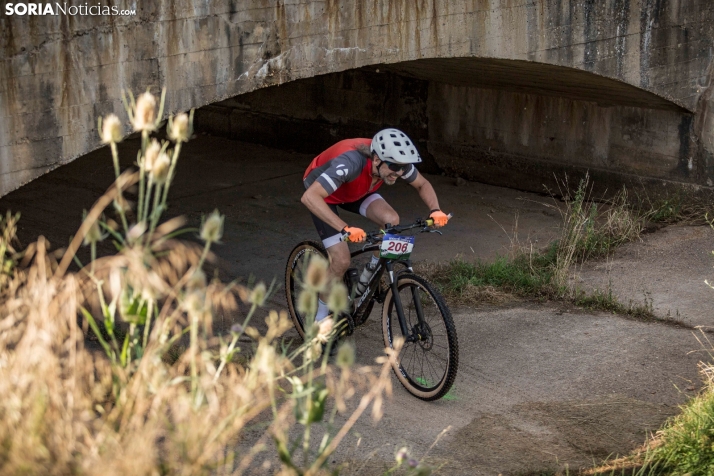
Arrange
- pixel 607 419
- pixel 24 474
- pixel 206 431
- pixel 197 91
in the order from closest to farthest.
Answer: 1. pixel 24 474
2. pixel 206 431
3. pixel 607 419
4. pixel 197 91

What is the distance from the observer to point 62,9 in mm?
4941

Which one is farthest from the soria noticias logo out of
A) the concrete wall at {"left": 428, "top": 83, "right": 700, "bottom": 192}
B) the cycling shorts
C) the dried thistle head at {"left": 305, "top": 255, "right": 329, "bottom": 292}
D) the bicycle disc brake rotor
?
the concrete wall at {"left": 428, "top": 83, "right": 700, "bottom": 192}

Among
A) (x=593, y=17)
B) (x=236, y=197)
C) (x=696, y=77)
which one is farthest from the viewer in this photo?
(x=236, y=197)

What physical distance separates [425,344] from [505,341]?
1.26 meters

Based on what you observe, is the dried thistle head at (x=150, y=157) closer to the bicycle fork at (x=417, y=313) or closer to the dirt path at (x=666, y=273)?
the bicycle fork at (x=417, y=313)

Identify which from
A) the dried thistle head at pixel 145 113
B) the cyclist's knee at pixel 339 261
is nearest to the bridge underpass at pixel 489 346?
the cyclist's knee at pixel 339 261

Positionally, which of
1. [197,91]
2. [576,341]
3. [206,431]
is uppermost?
[197,91]

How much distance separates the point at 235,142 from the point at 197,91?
25.6 ft

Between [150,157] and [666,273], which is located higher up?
[150,157]

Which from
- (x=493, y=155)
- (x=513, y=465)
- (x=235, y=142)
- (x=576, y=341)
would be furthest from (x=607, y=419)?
(x=235, y=142)

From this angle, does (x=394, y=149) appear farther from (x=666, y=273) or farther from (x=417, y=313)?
(x=666, y=273)

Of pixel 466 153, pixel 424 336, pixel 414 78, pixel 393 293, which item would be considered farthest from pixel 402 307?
pixel 414 78

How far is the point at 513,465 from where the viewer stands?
4328 mm

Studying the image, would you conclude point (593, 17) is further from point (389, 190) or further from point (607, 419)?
point (607, 419)
